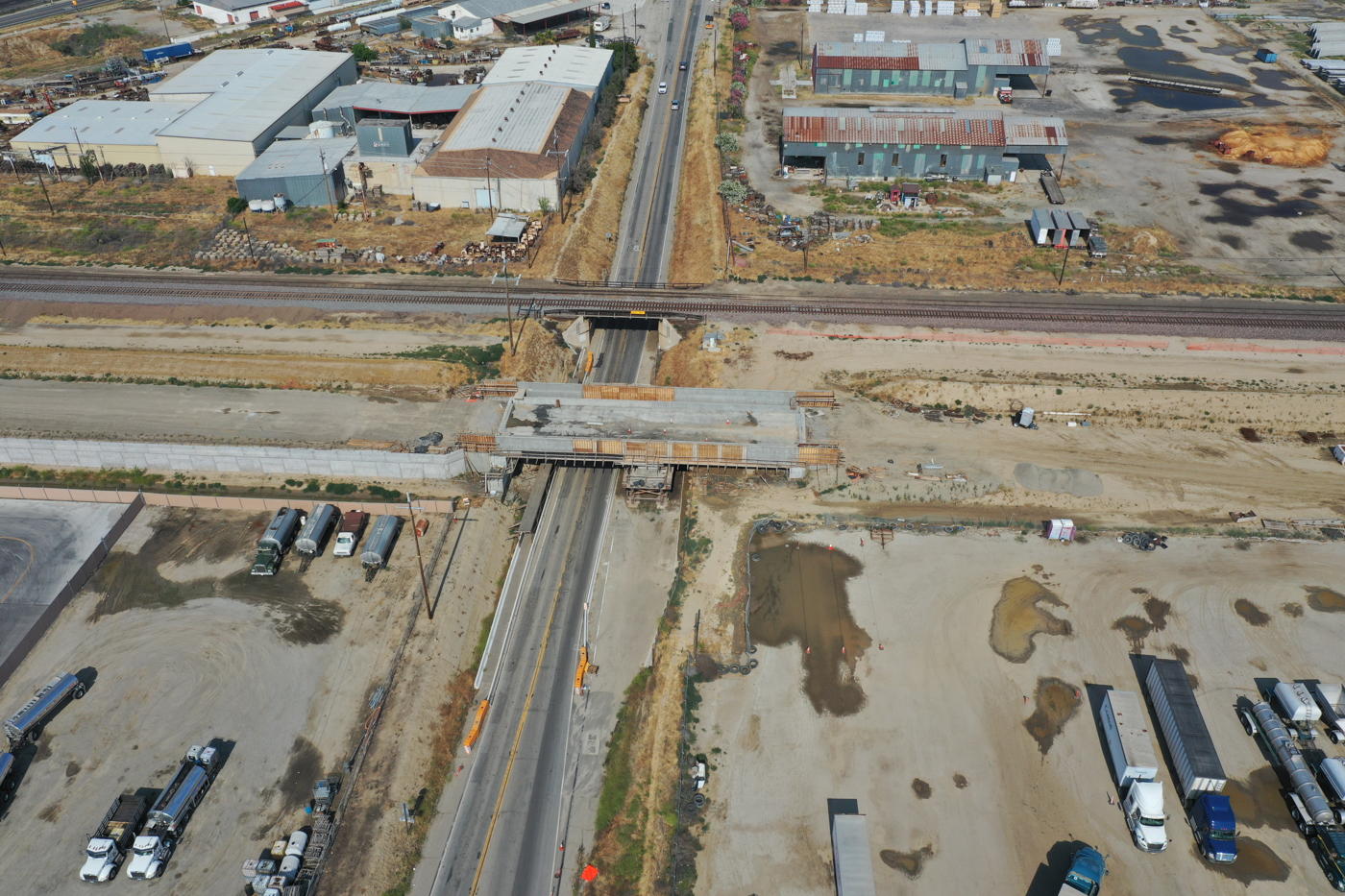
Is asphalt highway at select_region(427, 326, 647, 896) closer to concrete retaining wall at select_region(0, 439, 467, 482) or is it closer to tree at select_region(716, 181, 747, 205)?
concrete retaining wall at select_region(0, 439, 467, 482)

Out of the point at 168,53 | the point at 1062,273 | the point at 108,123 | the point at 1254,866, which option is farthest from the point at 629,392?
the point at 168,53

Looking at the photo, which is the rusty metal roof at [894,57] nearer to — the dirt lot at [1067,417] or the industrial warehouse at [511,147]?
Answer: the industrial warehouse at [511,147]

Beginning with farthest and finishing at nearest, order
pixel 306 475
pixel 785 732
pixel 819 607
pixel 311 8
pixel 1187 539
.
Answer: pixel 311 8, pixel 306 475, pixel 1187 539, pixel 819 607, pixel 785 732

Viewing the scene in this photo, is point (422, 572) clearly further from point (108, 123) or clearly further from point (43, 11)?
point (43, 11)

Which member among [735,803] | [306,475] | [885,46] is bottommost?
[735,803]

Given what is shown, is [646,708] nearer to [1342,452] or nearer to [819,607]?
[819,607]

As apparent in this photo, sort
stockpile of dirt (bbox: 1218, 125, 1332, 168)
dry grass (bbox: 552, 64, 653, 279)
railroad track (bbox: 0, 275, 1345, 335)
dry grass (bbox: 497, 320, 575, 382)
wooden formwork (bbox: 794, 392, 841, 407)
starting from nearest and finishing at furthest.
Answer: wooden formwork (bbox: 794, 392, 841, 407) → dry grass (bbox: 497, 320, 575, 382) → railroad track (bbox: 0, 275, 1345, 335) → dry grass (bbox: 552, 64, 653, 279) → stockpile of dirt (bbox: 1218, 125, 1332, 168)

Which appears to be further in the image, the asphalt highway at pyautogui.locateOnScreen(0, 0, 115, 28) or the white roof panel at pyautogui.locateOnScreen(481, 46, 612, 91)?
the asphalt highway at pyautogui.locateOnScreen(0, 0, 115, 28)

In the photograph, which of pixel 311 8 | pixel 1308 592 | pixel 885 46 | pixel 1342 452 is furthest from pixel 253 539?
pixel 311 8

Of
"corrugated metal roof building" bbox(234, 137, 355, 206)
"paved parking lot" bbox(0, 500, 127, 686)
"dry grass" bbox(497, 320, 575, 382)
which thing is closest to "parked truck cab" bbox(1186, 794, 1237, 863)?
"dry grass" bbox(497, 320, 575, 382)
